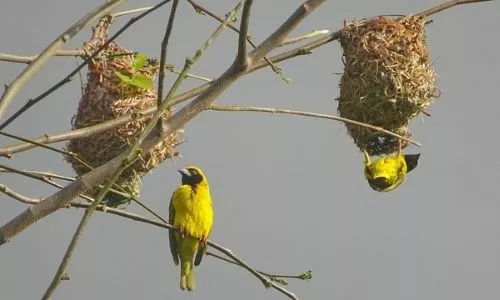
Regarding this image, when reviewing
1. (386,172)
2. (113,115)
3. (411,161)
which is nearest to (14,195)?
(113,115)

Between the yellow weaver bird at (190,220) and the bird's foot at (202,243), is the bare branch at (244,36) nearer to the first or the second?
the bird's foot at (202,243)

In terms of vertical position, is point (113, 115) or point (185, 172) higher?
point (185, 172)

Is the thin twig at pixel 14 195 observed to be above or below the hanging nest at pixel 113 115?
below

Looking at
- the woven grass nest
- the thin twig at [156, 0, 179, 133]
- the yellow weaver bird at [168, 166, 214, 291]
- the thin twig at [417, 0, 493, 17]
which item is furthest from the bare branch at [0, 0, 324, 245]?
the yellow weaver bird at [168, 166, 214, 291]

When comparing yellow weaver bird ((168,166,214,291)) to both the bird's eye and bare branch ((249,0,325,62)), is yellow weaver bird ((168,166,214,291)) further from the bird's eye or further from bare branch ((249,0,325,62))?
bare branch ((249,0,325,62))

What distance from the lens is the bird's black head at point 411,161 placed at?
3.87 m

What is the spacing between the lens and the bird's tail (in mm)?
3872

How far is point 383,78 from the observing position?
10.2 feet

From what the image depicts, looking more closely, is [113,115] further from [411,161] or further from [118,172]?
[118,172]

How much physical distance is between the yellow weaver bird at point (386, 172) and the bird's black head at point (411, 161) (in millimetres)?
71

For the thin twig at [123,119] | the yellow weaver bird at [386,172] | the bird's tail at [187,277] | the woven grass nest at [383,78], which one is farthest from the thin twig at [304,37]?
the bird's tail at [187,277]

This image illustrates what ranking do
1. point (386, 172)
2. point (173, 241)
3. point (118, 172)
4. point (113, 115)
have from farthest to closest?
1. point (173, 241)
2. point (386, 172)
3. point (113, 115)
4. point (118, 172)

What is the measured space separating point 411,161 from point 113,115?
1440 millimetres

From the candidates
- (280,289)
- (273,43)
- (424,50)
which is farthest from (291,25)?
(424,50)
